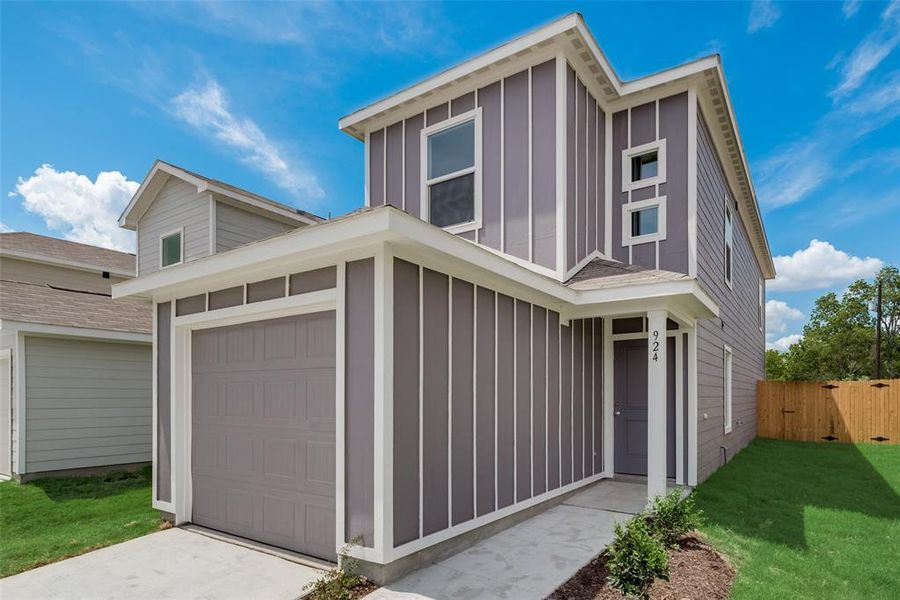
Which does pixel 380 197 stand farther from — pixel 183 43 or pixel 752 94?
pixel 752 94

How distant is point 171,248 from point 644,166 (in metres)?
9.54

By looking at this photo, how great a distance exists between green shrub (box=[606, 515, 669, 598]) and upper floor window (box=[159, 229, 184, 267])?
33.2 feet

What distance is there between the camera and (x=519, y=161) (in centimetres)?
682

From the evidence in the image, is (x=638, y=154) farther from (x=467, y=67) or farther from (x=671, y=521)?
(x=671, y=521)

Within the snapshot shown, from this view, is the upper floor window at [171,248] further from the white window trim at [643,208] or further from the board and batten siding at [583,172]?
the white window trim at [643,208]

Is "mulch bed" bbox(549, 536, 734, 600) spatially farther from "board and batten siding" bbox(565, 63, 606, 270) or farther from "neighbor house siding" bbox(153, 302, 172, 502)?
"neighbor house siding" bbox(153, 302, 172, 502)

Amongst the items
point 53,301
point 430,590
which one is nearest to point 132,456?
point 53,301

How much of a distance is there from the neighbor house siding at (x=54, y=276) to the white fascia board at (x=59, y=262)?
112mm

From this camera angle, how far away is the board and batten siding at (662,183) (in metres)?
7.35

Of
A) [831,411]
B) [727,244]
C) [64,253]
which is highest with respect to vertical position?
[64,253]

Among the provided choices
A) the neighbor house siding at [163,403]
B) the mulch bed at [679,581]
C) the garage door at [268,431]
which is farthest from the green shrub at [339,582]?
the neighbor house siding at [163,403]

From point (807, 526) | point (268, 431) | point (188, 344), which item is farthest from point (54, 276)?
point (807, 526)

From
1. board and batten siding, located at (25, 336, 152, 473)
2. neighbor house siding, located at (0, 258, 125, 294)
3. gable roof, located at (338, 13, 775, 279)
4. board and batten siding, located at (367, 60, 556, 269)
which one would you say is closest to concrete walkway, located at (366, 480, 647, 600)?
board and batten siding, located at (367, 60, 556, 269)

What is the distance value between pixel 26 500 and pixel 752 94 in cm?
1600
